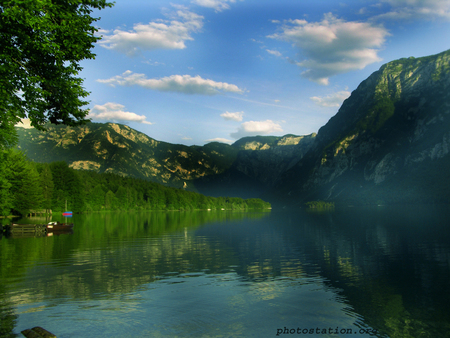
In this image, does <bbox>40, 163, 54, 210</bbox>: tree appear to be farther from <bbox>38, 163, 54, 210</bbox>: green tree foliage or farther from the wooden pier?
the wooden pier

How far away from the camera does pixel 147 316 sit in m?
19.0

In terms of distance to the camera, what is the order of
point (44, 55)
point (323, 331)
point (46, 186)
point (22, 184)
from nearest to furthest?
point (323, 331), point (44, 55), point (22, 184), point (46, 186)

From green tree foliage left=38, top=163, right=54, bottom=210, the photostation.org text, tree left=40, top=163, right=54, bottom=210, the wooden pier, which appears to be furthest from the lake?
tree left=40, top=163, right=54, bottom=210

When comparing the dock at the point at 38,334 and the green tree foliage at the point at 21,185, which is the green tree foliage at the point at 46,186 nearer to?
the green tree foliage at the point at 21,185

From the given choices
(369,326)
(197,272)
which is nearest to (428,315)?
(369,326)

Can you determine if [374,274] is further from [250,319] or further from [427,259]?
[250,319]

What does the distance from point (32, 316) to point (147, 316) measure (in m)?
6.29

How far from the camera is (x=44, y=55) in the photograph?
72.1ft

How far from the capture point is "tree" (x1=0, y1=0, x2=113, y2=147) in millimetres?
19141

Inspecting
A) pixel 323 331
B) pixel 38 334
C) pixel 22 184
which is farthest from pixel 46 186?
pixel 323 331

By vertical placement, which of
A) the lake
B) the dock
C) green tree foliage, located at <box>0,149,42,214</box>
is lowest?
the lake

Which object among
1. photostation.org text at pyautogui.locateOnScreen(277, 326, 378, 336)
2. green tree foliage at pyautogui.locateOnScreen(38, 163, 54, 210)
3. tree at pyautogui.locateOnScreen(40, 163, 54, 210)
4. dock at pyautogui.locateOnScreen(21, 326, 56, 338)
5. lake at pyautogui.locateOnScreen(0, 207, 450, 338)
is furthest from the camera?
tree at pyautogui.locateOnScreen(40, 163, 54, 210)

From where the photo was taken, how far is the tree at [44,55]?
62.8 feet

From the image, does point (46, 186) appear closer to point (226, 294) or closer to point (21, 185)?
point (21, 185)
